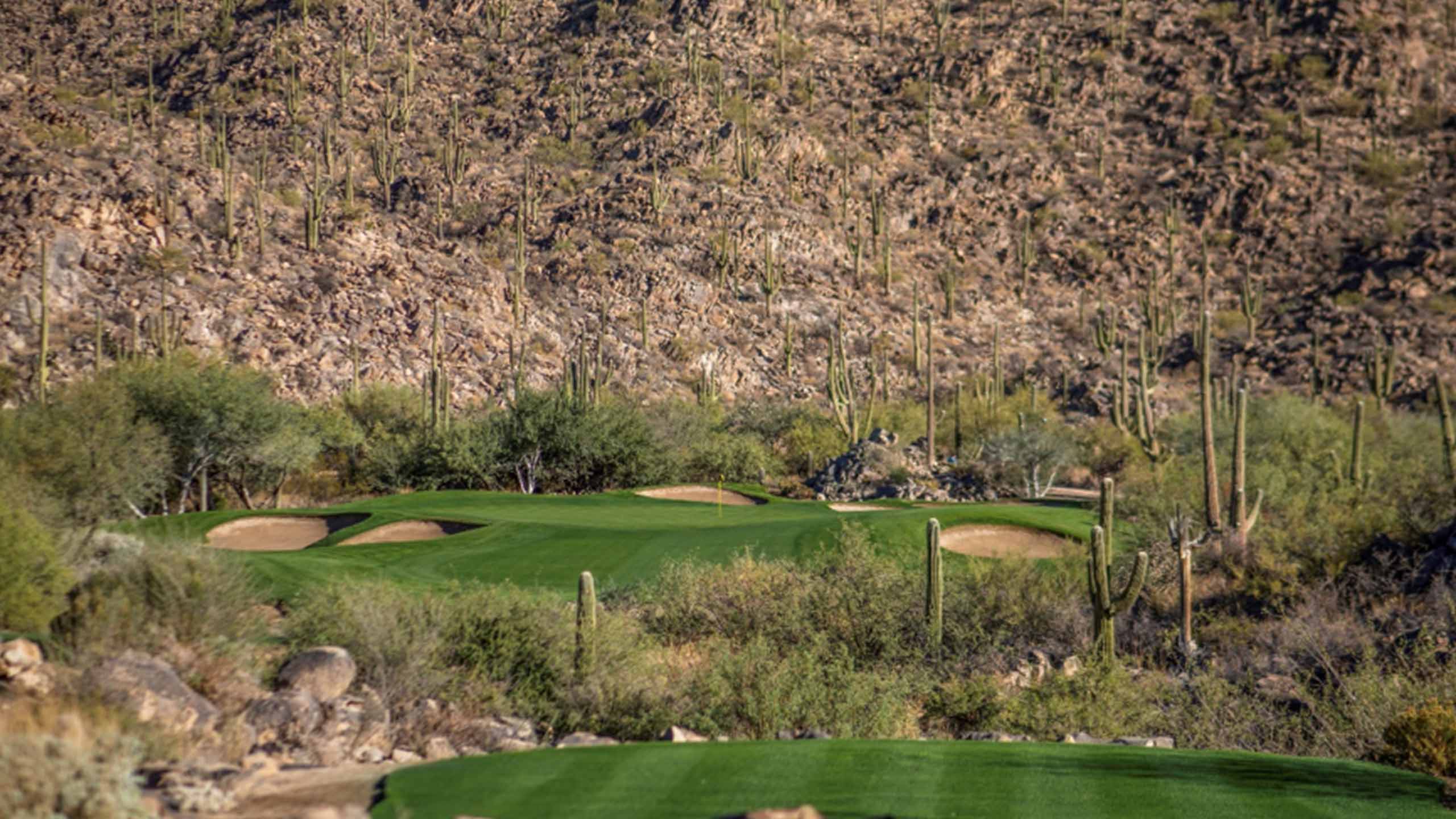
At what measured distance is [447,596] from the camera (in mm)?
16609

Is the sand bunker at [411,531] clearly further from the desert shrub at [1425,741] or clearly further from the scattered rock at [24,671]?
the desert shrub at [1425,741]

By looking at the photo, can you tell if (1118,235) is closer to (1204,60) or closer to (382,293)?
(1204,60)

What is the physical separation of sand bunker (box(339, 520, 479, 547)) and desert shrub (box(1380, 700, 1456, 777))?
20373 millimetres

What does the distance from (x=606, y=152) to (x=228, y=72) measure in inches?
915

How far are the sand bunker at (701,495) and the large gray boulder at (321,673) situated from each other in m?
26.1

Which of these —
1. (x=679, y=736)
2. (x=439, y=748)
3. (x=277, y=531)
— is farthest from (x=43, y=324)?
(x=679, y=736)

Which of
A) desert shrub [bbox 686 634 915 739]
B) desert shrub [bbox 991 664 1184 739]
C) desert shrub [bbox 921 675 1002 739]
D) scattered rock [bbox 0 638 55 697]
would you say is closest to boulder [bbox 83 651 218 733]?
scattered rock [bbox 0 638 55 697]

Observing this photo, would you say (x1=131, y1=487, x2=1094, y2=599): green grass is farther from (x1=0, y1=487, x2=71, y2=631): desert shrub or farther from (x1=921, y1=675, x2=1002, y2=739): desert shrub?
(x1=921, y1=675, x2=1002, y2=739): desert shrub

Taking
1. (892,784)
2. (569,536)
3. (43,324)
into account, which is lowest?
(892,784)

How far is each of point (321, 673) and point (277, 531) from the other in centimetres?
1951

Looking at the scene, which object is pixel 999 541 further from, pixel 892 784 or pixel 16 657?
pixel 16 657

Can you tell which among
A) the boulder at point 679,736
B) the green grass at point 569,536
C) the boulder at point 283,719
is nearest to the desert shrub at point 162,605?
the boulder at point 283,719

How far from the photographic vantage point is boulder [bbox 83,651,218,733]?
402 inches

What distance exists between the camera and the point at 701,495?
41094mm
